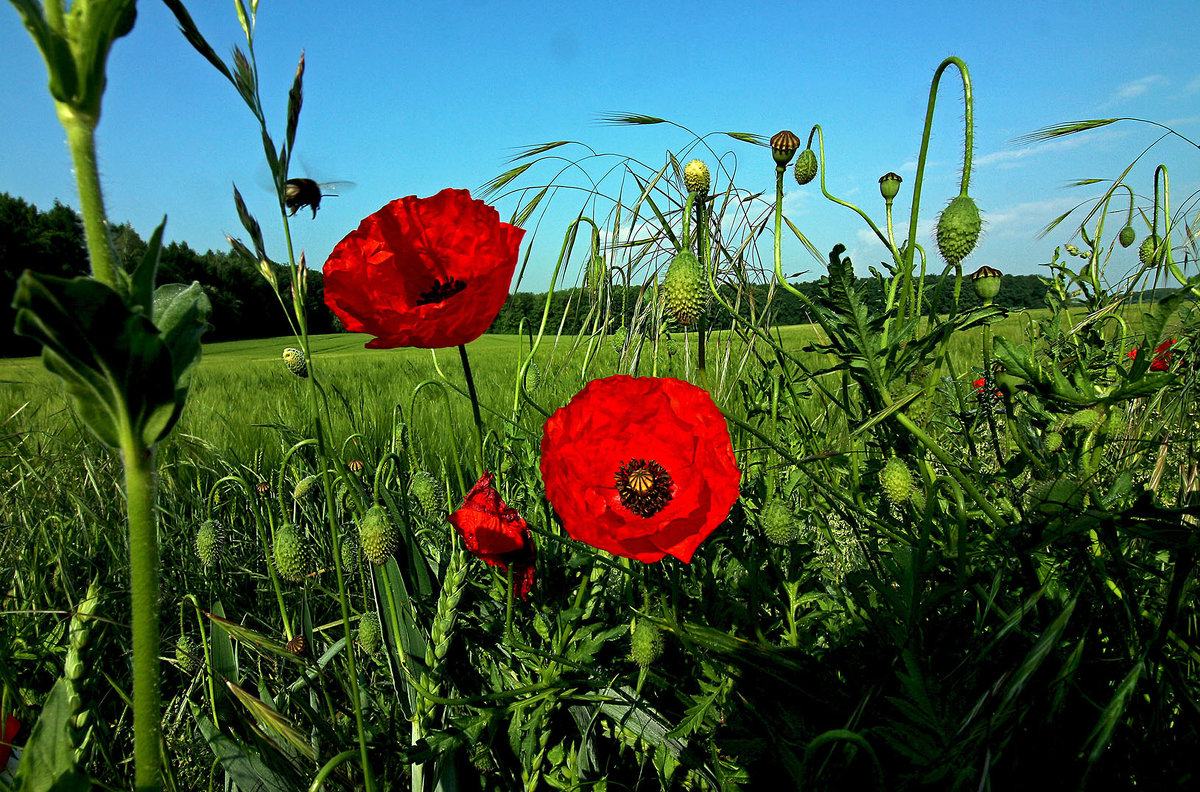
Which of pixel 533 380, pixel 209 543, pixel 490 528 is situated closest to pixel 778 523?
pixel 490 528

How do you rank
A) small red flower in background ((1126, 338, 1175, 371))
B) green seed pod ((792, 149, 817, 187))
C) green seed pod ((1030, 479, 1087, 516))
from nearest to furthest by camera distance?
green seed pod ((1030, 479, 1087, 516)) → green seed pod ((792, 149, 817, 187)) → small red flower in background ((1126, 338, 1175, 371))

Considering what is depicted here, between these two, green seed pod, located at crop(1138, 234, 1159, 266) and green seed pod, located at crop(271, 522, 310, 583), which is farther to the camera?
green seed pod, located at crop(1138, 234, 1159, 266)

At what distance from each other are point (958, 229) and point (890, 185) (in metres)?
0.35

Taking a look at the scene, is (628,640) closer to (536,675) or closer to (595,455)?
(536,675)

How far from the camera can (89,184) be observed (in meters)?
0.33

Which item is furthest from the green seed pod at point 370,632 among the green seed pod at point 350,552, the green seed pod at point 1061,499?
the green seed pod at point 1061,499

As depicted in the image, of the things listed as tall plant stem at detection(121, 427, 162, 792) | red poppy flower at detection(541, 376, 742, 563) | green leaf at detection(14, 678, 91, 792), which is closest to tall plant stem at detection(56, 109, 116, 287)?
tall plant stem at detection(121, 427, 162, 792)

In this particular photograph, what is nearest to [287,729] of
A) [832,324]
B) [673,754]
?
[673,754]

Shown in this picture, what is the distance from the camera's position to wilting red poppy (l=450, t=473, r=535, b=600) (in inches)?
32.8

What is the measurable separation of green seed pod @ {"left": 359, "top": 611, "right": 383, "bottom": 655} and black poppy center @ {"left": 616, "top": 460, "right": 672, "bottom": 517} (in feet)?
1.34

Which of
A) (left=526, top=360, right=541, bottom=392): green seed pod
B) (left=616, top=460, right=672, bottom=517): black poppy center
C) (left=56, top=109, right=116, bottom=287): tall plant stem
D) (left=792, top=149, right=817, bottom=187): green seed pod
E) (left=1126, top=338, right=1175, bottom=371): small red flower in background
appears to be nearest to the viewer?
(left=56, top=109, right=116, bottom=287): tall plant stem

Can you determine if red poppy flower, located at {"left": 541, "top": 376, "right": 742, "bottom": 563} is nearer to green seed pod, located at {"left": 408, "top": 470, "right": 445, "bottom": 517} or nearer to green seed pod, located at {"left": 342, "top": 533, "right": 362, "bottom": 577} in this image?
green seed pod, located at {"left": 408, "top": 470, "right": 445, "bottom": 517}

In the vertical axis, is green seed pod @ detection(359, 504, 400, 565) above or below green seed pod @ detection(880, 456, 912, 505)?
below

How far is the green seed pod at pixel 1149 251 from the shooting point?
1.34 metres
